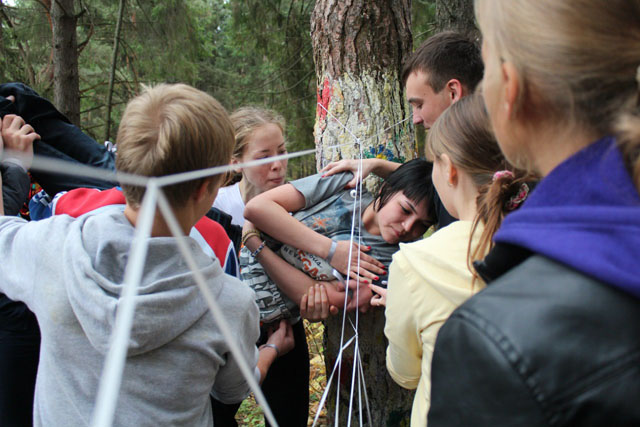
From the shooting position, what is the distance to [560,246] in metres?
0.67

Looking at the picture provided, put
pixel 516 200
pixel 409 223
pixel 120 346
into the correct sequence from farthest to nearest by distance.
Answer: pixel 409 223 → pixel 516 200 → pixel 120 346

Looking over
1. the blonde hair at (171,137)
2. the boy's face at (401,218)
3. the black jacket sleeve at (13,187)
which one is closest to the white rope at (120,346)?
the blonde hair at (171,137)

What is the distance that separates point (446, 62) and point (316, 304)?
1.32 metres

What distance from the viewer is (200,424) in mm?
1357

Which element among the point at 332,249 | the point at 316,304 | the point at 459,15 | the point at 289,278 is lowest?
the point at 316,304

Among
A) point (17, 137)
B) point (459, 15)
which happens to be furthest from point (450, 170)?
point (459, 15)

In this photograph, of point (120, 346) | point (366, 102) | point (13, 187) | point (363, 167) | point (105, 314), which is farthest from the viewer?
point (366, 102)

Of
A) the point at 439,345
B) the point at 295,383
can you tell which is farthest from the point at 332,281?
the point at 439,345

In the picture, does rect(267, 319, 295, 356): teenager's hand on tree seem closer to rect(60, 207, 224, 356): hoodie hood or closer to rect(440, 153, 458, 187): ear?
rect(60, 207, 224, 356): hoodie hood

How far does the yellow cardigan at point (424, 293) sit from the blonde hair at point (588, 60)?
1.96 feet

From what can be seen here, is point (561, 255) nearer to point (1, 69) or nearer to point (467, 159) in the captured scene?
point (467, 159)

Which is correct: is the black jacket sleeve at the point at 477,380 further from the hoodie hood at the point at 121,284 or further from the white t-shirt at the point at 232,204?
the white t-shirt at the point at 232,204

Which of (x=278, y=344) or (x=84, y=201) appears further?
(x=278, y=344)

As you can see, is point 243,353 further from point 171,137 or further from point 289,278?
point 289,278
